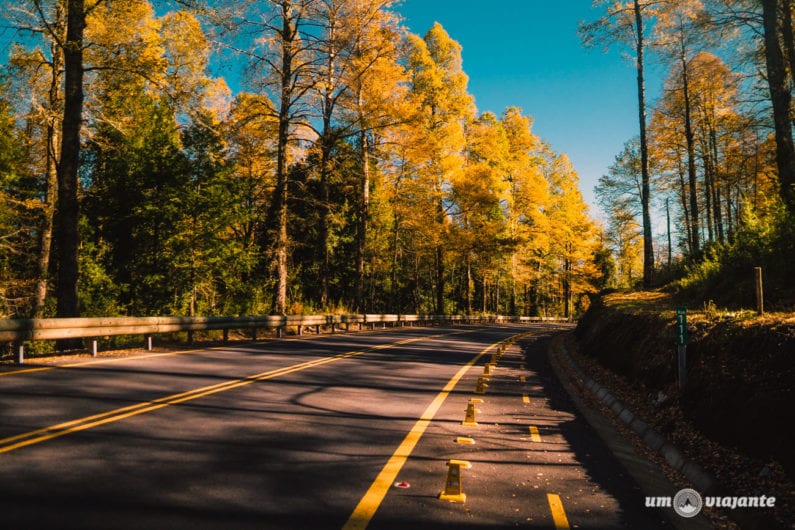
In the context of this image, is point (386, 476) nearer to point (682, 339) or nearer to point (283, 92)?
point (682, 339)

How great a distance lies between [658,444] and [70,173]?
13.2m

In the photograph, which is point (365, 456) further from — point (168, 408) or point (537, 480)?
point (168, 408)

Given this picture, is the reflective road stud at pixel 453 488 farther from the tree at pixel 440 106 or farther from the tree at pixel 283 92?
the tree at pixel 440 106

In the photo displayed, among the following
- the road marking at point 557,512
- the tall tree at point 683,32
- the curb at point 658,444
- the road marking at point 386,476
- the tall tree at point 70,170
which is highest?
the tall tree at point 683,32

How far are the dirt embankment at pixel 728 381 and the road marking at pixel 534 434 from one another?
64.9 inches

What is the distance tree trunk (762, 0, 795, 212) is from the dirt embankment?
261 inches

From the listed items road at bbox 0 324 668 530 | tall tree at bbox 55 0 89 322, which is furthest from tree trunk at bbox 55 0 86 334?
road at bbox 0 324 668 530

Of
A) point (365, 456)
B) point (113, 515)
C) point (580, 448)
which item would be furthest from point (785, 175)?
point (113, 515)

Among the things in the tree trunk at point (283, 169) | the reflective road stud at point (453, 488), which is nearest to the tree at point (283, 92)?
the tree trunk at point (283, 169)

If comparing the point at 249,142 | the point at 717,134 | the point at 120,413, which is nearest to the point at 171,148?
the point at 249,142

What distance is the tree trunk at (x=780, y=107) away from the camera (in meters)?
13.6

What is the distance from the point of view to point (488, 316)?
4425 cm

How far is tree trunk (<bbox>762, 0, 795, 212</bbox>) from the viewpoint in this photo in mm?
13602

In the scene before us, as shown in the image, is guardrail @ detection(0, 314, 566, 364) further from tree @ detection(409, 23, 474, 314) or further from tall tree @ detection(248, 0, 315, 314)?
tree @ detection(409, 23, 474, 314)
